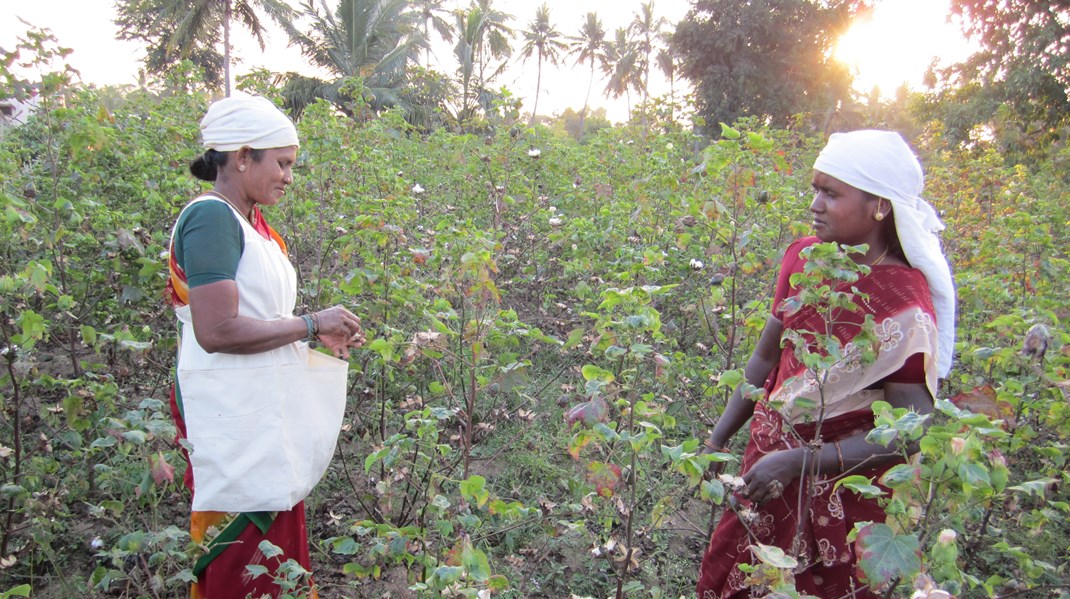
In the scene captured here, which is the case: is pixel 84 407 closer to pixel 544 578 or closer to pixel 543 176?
pixel 544 578

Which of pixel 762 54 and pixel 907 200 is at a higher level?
pixel 762 54

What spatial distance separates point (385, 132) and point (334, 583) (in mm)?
4150

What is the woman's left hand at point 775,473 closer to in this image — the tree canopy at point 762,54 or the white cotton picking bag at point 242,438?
the white cotton picking bag at point 242,438

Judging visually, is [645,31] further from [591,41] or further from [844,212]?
[844,212]

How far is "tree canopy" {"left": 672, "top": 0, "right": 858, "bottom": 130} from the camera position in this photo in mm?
20141

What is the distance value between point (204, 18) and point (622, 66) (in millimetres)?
19934

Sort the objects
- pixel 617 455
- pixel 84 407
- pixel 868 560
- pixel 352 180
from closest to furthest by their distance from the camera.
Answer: pixel 868 560, pixel 617 455, pixel 84 407, pixel 352 180

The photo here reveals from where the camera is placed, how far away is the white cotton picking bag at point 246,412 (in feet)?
5.39

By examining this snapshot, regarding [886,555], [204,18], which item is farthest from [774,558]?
[204,18]

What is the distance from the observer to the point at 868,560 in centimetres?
104

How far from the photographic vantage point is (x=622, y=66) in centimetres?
3619

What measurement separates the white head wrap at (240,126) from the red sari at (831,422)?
1298 mm

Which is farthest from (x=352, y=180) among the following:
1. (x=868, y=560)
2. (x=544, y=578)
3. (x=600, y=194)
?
(x=868, y=560)

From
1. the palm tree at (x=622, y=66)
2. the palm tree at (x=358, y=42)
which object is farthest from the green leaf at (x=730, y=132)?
the palm tree at (x=622, y=66)
